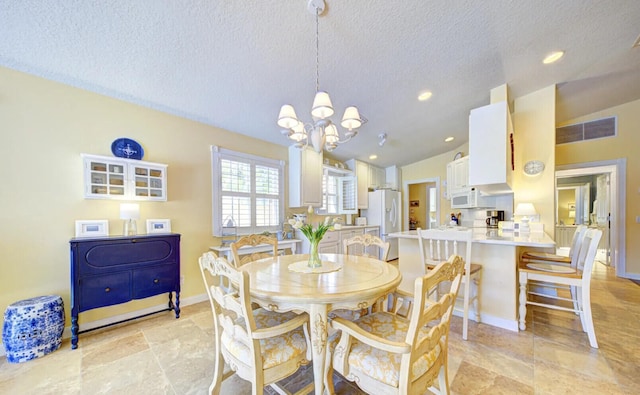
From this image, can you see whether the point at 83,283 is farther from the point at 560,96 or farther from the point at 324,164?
the point at 560,96

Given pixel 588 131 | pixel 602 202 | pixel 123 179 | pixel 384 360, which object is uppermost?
pixel 588 131

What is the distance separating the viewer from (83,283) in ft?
7.04

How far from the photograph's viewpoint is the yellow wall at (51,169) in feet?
6.77

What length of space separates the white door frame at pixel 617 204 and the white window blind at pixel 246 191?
588 centimetres

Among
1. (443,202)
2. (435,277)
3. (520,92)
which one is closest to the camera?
(435,277)

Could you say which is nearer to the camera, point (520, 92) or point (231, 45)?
point (231, 45)

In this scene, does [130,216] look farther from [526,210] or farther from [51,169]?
[526,210]

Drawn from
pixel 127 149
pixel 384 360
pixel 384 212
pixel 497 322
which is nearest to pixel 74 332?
pixel 127 149

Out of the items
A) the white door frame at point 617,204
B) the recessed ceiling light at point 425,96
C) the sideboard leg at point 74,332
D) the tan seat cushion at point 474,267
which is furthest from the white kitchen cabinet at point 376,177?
the sideboard leg at point 74,332

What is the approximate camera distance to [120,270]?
92.0 inches

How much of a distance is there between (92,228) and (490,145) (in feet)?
14.4

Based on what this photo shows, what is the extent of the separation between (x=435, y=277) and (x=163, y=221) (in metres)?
2.94

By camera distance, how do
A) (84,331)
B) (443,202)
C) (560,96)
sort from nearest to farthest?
1. (84,331)
2. (560,96)
3. (443,202)

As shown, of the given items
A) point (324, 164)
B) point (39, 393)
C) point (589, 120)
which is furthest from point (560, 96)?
point (39, 393)
